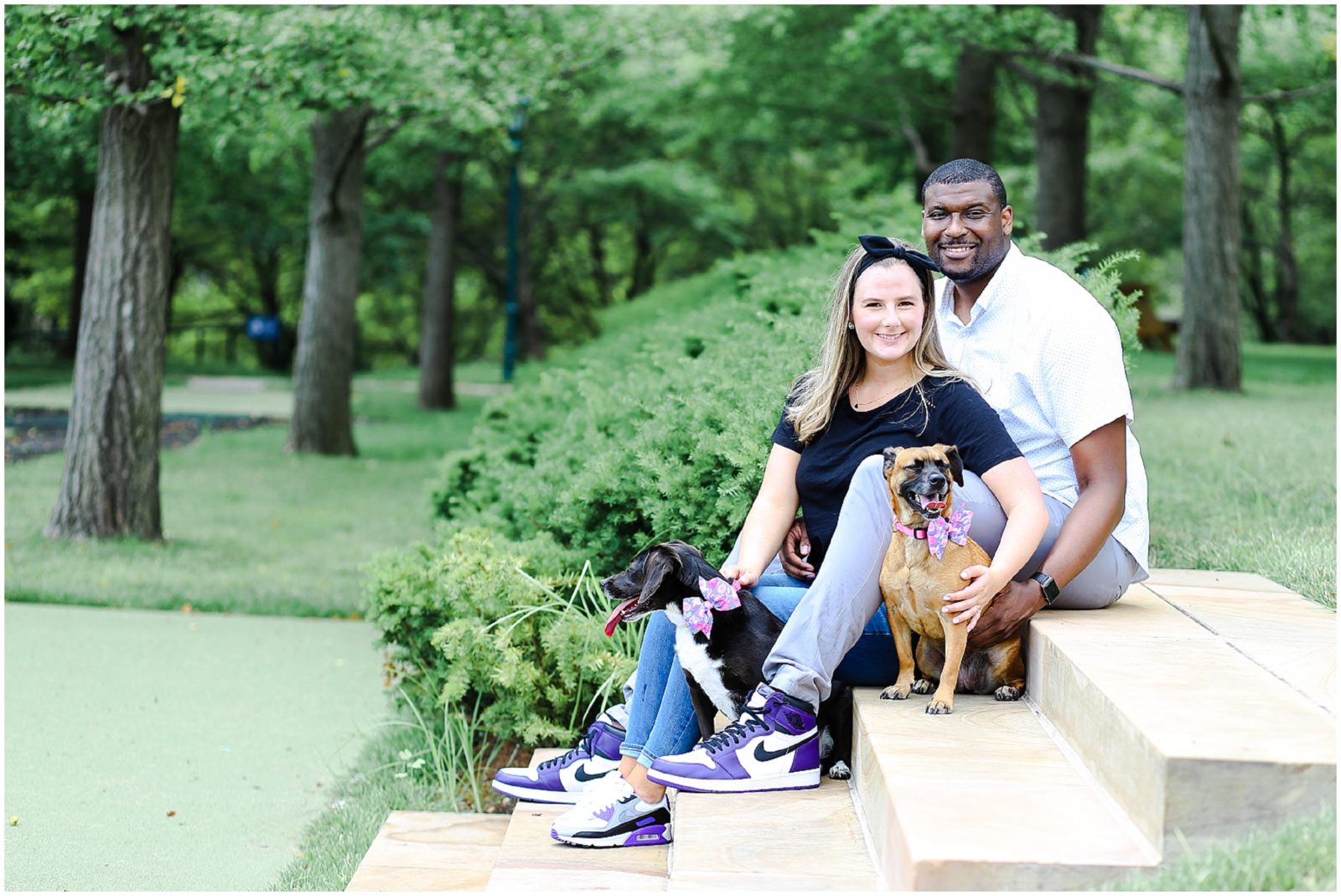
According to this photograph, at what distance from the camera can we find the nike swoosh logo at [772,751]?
334cm

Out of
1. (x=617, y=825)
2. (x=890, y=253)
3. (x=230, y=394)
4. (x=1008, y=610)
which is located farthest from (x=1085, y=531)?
(x=230, y=394)

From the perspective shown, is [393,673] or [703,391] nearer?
[393,673]

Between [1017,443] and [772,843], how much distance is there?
1409 mm

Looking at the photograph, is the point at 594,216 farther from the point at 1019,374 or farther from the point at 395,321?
Answer: the point at 1019,374

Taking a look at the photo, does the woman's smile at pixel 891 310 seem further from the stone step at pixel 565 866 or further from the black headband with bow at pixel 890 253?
the stone step at pixel 565 866

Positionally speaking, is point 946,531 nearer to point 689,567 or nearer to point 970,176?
point 689,567

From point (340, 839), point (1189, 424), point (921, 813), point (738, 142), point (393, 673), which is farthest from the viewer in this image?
point (738, 142)

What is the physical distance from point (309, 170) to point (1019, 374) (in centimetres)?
2213

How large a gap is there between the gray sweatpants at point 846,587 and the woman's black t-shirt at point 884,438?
0.14 m

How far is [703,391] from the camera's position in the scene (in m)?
5.54

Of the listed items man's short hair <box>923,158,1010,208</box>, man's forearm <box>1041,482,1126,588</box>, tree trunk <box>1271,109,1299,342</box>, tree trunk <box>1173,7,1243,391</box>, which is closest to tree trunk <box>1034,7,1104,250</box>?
tree trunk <box>1173,7,1243,391</box>

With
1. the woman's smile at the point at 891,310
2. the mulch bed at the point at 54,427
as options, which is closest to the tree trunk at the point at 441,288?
the mulch bed at the point at 54,427

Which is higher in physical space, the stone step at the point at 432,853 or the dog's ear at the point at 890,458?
the dog's ear at the point at 890,458

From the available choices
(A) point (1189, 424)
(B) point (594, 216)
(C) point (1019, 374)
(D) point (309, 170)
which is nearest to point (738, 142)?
(B) point (594, 216)
